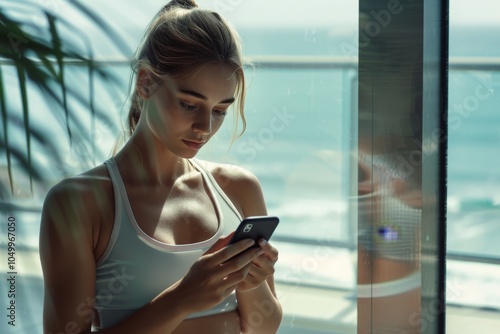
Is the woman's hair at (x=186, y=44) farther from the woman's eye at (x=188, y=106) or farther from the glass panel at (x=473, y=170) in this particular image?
the glass panel at (x=473, y=170)

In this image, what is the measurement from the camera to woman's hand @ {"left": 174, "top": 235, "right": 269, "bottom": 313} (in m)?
0.91

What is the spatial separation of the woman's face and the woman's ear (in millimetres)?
17

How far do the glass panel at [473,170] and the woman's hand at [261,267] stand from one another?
47 centimetres

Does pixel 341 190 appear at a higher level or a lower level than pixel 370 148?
lower

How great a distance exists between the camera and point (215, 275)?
91cm

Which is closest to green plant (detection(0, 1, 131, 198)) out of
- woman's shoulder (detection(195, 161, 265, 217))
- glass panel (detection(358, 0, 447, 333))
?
woman's shoulder (detection(195, 161, 265, 217))

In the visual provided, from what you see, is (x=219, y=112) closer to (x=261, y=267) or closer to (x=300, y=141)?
(x=261, y=267)

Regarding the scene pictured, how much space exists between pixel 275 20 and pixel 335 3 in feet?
0.69

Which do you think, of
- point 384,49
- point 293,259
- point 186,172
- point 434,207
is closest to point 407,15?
point 384,49

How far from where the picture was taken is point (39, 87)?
0.43 m

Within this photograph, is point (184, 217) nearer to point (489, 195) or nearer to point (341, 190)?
point (489, 195)

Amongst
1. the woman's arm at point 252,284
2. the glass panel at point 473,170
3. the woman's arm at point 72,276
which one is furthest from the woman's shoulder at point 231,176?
the glass panel at point 473,170

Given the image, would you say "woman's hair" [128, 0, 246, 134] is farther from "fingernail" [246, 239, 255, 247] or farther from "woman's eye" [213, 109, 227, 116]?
"fingernail" [246, 239, 255, 247]

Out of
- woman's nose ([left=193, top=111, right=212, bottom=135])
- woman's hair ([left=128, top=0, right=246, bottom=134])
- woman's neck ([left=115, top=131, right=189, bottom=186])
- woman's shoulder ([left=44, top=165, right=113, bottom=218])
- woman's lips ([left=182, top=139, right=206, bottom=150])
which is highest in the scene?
woman's hair ([left=128, top=0, right=246, bottom=134])
